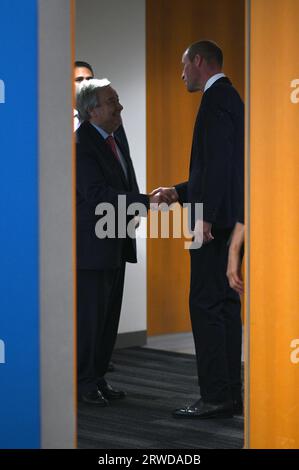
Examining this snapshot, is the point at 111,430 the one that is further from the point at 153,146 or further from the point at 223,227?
the point at 153,146

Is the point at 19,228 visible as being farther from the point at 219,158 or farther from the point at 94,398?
the point at 94,398

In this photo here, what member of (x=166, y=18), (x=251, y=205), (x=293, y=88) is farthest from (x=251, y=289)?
(x=166, y=18)

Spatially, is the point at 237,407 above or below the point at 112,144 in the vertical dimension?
below

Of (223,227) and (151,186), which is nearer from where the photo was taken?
(223,227)

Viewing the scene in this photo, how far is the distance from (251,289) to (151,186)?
3.94m

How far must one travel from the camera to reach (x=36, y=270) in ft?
9.90

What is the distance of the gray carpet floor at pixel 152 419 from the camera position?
3967 mm

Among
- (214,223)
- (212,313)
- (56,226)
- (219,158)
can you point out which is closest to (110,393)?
(212,313)

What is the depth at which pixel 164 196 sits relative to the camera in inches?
188

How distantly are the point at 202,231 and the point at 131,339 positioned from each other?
256 cm

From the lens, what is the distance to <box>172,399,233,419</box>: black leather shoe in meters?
4.42

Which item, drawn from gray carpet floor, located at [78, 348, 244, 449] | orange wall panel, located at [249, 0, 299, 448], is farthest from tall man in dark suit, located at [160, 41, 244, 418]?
orange wall panel, located at [249, 0, 299, 448]

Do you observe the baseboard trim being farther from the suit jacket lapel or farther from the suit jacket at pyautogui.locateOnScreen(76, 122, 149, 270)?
the suit jacket lapel

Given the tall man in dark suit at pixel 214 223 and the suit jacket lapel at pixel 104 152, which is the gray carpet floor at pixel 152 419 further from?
the suit jacket lapel at pixel 104 152
